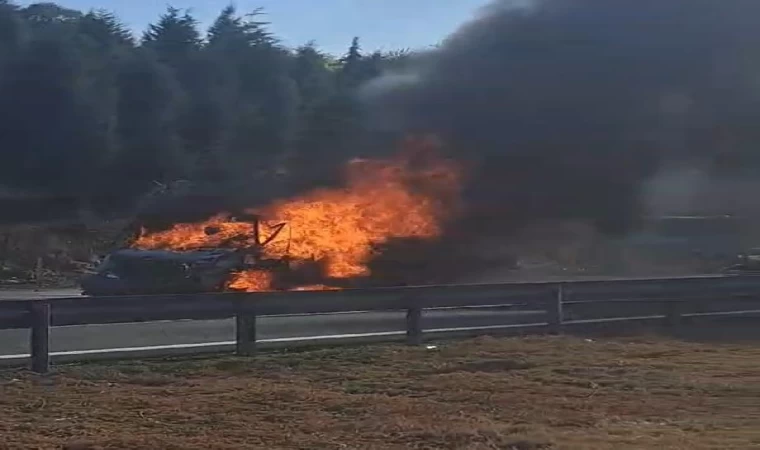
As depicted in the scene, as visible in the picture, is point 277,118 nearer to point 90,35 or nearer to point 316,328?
point 316,328

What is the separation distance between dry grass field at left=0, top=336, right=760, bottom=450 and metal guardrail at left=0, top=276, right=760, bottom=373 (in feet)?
1.99

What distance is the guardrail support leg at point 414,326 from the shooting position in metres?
16.4

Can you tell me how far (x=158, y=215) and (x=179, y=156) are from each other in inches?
77.6

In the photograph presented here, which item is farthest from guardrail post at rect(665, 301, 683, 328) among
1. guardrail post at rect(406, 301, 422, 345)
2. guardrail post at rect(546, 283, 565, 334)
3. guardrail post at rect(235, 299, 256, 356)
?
guardrail post at rect(235, 299, 256, 356)

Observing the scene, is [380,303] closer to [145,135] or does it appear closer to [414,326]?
[414,326]

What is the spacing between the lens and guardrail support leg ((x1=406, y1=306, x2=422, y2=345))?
16.4 m

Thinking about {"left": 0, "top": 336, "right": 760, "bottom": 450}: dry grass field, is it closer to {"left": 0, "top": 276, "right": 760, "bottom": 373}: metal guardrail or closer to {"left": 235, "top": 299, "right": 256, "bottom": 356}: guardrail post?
{"left": 235, "top": 299, "right": 256, "bottom": 356}: guardrail post

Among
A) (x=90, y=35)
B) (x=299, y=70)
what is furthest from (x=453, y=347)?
(x=90, y=35)

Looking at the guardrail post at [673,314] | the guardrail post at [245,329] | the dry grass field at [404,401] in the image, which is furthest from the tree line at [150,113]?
the guardrail post at [673,314]

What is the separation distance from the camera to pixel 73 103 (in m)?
20.1

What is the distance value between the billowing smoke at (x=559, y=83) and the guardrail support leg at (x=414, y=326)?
87.5 inches

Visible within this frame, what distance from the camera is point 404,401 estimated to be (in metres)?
11.5

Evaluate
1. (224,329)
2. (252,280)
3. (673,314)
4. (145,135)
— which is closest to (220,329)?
(224,329)

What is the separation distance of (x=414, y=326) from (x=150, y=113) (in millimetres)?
7830
